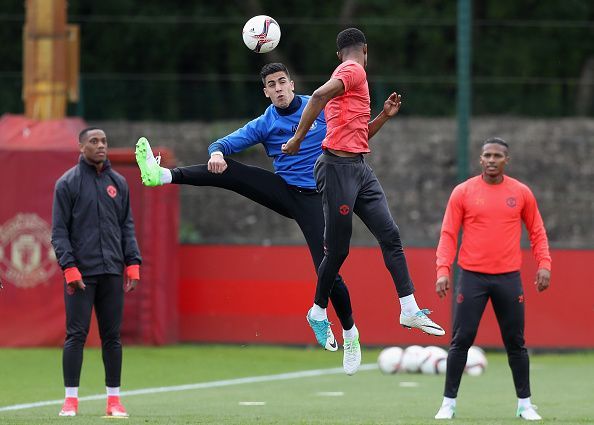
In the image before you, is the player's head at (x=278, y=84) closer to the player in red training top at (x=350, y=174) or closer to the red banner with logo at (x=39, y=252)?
the player in red training top at (x=350, y=174)

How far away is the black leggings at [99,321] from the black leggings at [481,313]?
295 cm

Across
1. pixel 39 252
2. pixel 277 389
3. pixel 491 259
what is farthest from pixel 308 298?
pixel 491 259

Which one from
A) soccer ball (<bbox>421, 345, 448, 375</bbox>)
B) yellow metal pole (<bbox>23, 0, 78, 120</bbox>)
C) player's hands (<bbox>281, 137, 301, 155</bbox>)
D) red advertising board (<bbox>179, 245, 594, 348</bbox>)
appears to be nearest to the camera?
player's hands (<bbox>281, 137, 301, 155</bbox>)

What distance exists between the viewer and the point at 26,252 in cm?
1880

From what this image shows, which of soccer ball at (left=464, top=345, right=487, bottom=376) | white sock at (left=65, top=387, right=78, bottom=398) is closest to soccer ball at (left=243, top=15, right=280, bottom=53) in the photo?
white sock at (left=65, top=387, right=78, bottom=398)

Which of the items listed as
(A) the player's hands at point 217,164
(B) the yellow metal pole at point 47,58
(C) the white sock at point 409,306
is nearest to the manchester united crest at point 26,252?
(B) the yellow metal pole at point 47,58

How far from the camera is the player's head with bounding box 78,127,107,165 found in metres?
12.0

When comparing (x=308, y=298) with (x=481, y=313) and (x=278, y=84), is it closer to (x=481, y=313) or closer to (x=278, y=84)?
(x=481, y=313)

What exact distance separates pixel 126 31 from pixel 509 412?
1823 centimetres

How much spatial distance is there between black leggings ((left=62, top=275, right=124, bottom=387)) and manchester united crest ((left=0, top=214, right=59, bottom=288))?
268 inches

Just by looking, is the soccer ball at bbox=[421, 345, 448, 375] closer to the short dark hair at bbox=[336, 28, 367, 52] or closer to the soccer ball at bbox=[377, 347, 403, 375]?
the soccer ball at bbox=[377, 347, 403, 375]

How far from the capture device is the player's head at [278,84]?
1077 centimetres

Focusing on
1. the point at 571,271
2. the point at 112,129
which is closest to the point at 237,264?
the point at 571,271

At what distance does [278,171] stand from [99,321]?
90.2 inches
